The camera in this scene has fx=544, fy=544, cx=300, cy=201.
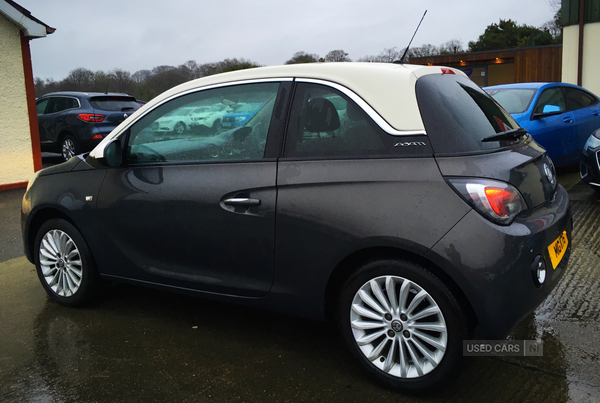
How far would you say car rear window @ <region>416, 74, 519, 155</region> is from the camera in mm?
2604

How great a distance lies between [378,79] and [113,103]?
1129cm

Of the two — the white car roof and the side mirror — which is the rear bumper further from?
the side mirror

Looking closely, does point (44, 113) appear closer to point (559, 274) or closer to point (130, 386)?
point (130, 386)

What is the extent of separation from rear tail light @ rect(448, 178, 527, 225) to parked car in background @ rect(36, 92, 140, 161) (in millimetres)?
11168

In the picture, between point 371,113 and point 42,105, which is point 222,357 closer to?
point 371,113

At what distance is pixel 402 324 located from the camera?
2658 millimetres

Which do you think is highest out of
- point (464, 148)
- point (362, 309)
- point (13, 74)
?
point (13, 74)

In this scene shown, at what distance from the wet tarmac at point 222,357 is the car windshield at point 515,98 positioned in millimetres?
4503

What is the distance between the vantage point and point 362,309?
273 cm

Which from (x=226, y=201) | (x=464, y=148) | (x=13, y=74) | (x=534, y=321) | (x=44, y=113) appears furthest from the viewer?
(x=44, y=113)

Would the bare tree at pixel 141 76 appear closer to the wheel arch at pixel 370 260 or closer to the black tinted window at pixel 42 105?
the black tinted window at pixel 42 105

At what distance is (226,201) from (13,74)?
7950mm

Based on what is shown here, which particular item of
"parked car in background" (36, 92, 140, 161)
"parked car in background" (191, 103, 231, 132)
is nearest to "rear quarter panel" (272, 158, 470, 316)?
"parked car in background" (191, 103, 231, 132)

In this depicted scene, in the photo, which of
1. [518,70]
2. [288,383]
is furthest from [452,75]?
[518,70]
